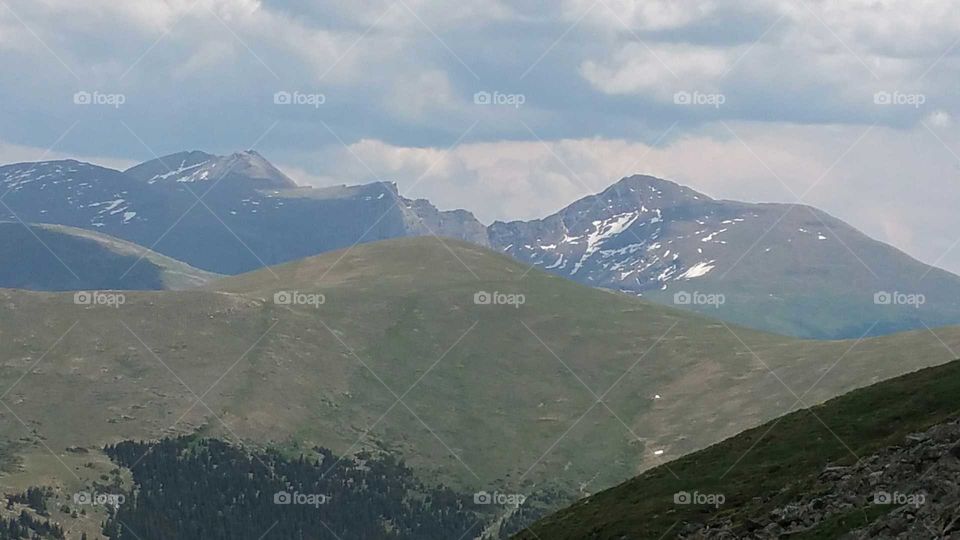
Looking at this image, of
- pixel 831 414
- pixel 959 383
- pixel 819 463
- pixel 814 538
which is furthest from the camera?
pixel 831 414

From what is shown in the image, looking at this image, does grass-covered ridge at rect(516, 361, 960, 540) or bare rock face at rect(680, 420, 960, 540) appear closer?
bare rock face at rect(680, 420, 960, 540)

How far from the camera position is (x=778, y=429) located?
280 feet

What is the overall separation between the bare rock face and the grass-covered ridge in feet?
6.29

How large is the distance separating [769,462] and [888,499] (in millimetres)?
22514

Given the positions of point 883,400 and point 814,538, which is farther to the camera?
point 883,400

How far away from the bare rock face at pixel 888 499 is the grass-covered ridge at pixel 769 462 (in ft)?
6.29

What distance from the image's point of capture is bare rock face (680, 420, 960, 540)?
48906 mm

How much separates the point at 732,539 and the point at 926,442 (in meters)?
12.0

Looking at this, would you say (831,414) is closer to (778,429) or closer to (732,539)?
(778,429)

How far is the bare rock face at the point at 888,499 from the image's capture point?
160 feet

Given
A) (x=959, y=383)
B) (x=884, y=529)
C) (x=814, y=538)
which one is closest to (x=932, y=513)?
(x=884, y=529)

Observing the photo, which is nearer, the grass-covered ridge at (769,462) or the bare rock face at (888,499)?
the bare rock face at (888,499)

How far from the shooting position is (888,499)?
54.3 meters

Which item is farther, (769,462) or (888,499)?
(769,462)
